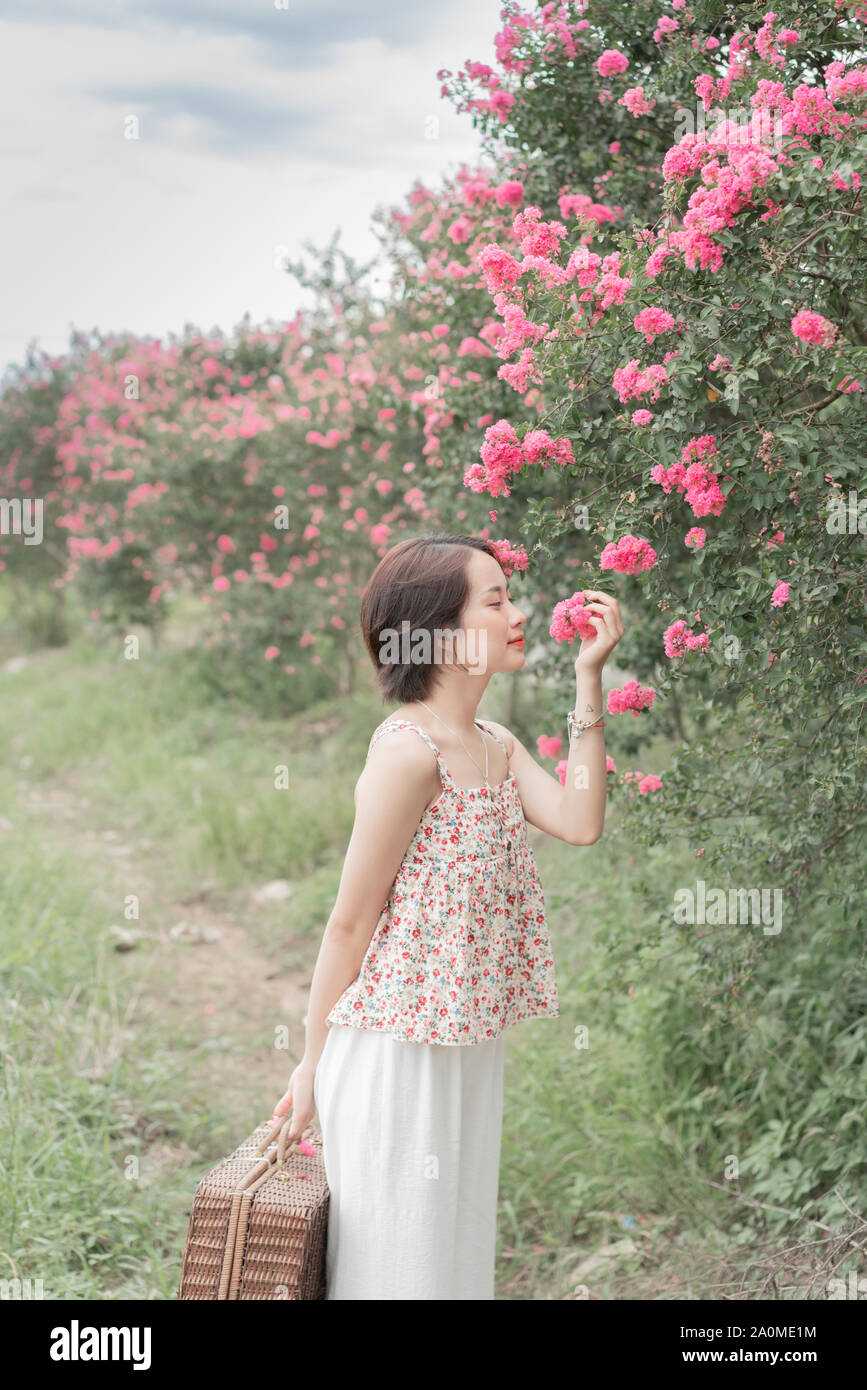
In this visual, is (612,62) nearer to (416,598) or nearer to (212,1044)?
Answer: (416,598)

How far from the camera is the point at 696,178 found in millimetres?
2219

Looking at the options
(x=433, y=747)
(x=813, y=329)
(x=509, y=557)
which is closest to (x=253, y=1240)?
(x=433, y=747)

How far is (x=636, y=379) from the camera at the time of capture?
6.59 ft

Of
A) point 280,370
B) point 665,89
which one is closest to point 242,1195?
point 665,89

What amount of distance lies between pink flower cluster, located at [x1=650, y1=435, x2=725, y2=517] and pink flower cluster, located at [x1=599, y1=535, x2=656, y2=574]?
110 mm

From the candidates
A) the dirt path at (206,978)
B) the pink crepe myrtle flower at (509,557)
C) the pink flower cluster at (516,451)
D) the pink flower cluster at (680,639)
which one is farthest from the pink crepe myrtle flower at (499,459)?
the dirt path at (206,978)

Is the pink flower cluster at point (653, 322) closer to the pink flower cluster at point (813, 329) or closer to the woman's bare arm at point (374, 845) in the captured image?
the pink flower cluster at point (813, 329)

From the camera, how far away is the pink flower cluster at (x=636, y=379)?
2.00 meters

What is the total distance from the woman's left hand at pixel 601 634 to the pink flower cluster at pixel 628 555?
7 cm

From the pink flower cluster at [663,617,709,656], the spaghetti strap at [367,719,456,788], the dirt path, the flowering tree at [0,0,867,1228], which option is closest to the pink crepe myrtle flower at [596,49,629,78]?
the flowering tree at [0,0,867,1228]

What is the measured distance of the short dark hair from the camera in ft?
6.64

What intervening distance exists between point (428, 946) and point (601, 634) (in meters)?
0.60

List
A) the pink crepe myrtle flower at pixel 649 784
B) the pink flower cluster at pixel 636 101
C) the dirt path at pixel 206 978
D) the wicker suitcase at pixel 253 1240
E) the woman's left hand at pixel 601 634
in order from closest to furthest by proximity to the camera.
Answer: the wicker suitcase at pixel 253 1240 < the woman's left hand at pixel 601 634 < the pink flower cluster at pixel 636 101 < the pink crepe myrtle flower at pixel 649 784 < the dirt path at pixel 206 978

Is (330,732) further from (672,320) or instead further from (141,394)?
(672,320)
